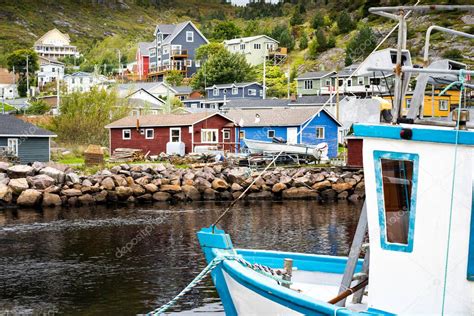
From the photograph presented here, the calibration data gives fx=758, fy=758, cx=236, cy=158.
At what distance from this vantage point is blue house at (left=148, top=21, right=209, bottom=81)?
125 meters

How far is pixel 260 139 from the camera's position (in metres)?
59.3

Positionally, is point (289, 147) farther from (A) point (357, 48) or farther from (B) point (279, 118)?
(A) point (357, 48)

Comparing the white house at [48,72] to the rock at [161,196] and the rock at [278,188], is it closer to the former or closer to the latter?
the rock at [161,196]

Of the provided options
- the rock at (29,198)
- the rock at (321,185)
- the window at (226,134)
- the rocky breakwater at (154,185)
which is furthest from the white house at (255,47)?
the rock at (29,198)

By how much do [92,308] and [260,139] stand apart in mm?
41468

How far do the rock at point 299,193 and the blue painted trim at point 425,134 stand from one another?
108 ft

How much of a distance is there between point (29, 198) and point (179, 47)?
88.9 metres

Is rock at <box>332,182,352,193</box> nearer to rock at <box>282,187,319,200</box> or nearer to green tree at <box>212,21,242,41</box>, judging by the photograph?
rock at <box>282,187,319,200</box>

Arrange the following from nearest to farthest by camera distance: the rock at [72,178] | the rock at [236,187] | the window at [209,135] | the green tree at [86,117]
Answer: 1. the rock at [72,178]
2. the rock at [236,187]
3. the window at [209,135]
4. the green tree at [86,117]

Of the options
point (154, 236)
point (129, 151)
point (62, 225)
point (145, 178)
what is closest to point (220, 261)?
point (154, 236)

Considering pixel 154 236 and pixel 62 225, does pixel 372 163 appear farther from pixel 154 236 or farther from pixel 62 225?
pixel 62 225

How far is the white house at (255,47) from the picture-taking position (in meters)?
130

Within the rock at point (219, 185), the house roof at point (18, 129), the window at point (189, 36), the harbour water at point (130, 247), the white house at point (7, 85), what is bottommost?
the harbour water at point (130, 247)

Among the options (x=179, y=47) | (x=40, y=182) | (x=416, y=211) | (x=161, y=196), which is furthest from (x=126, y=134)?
(x=179, y=47)
